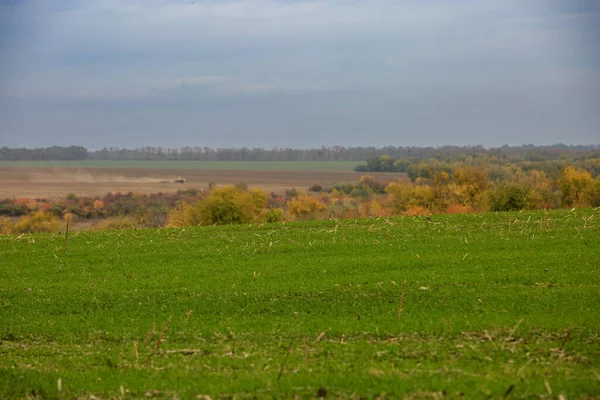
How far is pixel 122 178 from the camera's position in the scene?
339 ft

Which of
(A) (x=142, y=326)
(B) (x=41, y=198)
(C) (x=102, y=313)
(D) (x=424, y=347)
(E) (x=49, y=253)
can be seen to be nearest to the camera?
(D) (x=424, y=347)

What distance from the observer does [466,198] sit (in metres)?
42.0

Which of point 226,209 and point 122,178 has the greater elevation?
point 226,209

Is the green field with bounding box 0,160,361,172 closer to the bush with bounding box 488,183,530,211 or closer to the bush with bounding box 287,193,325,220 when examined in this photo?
the bush with bounding box 287,193,325,220

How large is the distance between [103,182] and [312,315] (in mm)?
91518

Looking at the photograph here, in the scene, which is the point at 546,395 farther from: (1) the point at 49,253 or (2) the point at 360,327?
(1) the point at 49,253

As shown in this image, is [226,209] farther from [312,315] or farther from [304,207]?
[312,315]

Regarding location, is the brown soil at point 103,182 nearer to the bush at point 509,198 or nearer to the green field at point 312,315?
the bush at point 509,198

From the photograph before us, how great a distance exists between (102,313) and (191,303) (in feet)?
4.39

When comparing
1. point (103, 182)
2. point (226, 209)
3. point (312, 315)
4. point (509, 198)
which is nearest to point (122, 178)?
point (103, 182)

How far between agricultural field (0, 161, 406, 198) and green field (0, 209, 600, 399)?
62986mm

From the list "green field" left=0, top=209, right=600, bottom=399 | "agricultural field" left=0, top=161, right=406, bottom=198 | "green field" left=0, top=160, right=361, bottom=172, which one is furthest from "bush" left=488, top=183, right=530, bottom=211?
"green field" left=0, top=160, right=361, bottom=172

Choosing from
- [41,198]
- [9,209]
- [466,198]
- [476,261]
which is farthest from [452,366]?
[41,198]

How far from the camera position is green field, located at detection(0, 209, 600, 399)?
657 centimetres
